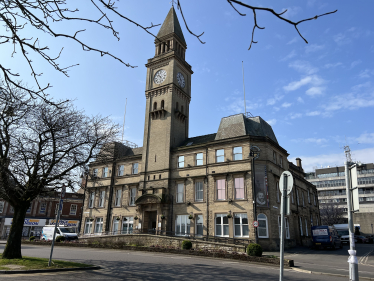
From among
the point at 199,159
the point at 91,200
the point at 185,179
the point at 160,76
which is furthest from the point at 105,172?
the point at 160,76

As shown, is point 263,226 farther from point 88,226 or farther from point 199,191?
point 88,226

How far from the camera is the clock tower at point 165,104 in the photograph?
35.7m

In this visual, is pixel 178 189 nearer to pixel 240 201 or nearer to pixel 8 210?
pixel 240 201

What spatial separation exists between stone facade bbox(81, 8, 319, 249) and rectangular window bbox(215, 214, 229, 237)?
4.1 inches

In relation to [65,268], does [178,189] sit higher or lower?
higher

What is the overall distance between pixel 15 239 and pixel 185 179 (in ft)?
68.3

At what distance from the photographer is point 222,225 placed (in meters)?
29.1

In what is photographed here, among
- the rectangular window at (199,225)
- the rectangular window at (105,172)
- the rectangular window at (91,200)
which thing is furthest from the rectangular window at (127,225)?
the rectangular window at (199,225)

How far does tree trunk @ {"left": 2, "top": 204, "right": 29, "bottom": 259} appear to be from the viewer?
13953mm

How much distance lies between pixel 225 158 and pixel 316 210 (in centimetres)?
2697

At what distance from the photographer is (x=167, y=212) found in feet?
107

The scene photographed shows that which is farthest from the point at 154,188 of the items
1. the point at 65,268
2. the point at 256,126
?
the point at 65,268

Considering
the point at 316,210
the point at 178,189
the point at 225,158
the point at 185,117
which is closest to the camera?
the point at 225,158

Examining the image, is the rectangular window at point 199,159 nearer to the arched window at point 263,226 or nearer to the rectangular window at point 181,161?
the rectangular window at point 181,161
